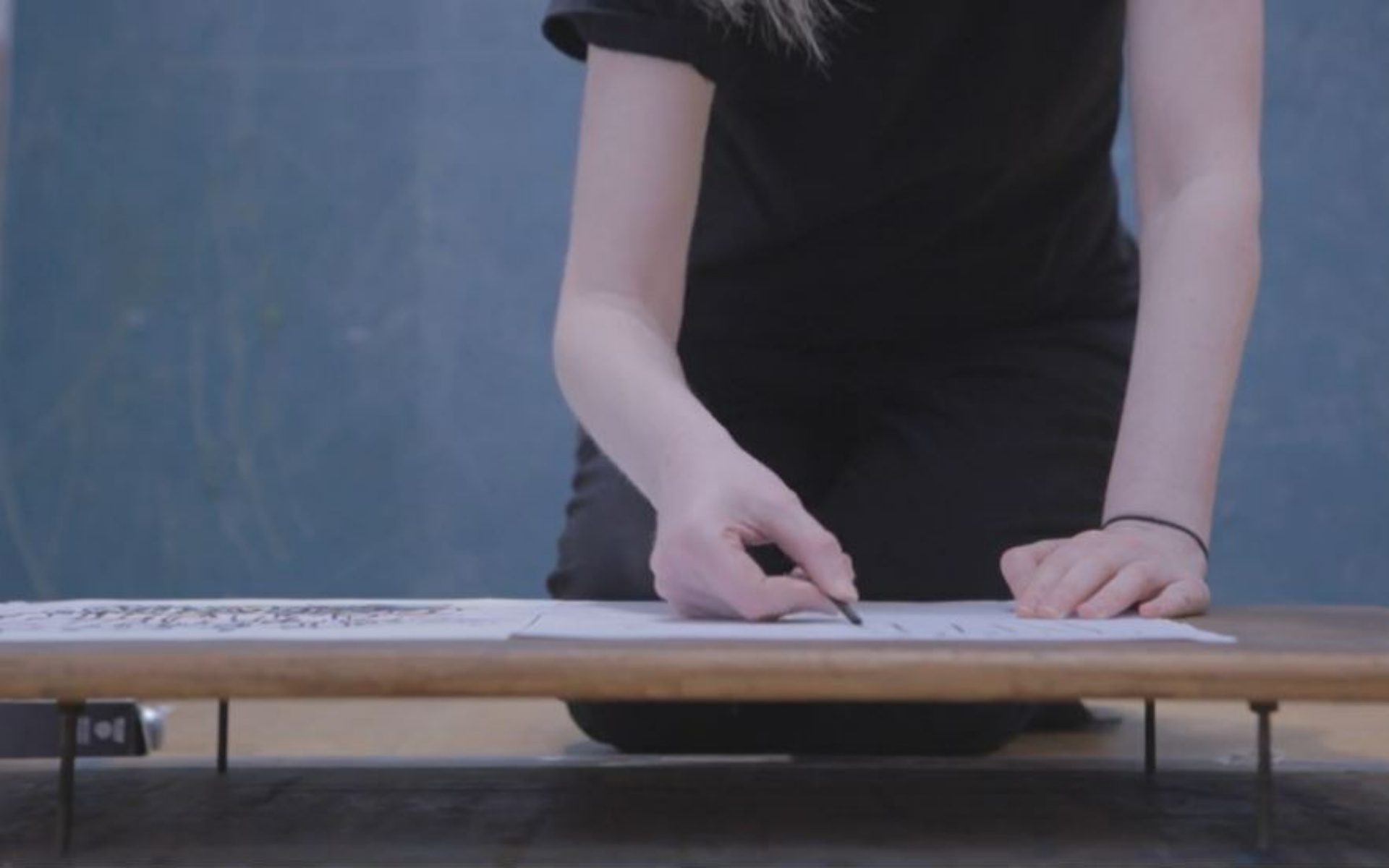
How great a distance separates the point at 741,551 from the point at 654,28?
0.44 metres

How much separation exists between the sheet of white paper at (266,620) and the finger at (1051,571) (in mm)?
243

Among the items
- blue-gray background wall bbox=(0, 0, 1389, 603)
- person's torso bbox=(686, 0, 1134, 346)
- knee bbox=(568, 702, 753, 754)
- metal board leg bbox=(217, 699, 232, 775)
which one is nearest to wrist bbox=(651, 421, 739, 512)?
metal board leg bbox=(217, 699, 232, 775)

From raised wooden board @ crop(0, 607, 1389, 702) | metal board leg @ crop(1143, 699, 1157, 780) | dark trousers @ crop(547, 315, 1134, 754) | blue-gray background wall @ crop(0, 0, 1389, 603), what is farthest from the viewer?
blue-gray background wall @ crop(0, 0, 1389, 603)

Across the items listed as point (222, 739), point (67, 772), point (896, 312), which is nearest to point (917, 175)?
point (896, 312)

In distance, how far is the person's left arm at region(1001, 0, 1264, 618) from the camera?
82 cm

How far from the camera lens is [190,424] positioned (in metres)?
2.44

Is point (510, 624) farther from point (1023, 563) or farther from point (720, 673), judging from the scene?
point (1023, 563)

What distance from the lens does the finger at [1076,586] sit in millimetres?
772

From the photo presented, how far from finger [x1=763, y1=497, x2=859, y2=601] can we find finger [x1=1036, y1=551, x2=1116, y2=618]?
0.10m

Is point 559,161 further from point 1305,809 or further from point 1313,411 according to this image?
point 1305,809

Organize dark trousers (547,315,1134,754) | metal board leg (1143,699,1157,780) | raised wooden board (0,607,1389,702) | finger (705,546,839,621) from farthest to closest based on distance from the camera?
dark trousers (547,315,1134,754) → metal board leg (1143,699,1157,780) → finger (705,546,839,621) → raised wooden board (0,607,1389,702)

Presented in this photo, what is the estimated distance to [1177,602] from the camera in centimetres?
80

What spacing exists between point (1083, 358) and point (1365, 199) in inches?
47.4

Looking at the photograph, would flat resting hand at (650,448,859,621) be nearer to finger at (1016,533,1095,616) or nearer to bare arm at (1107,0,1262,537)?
finger at (1016,533,1095,616)
